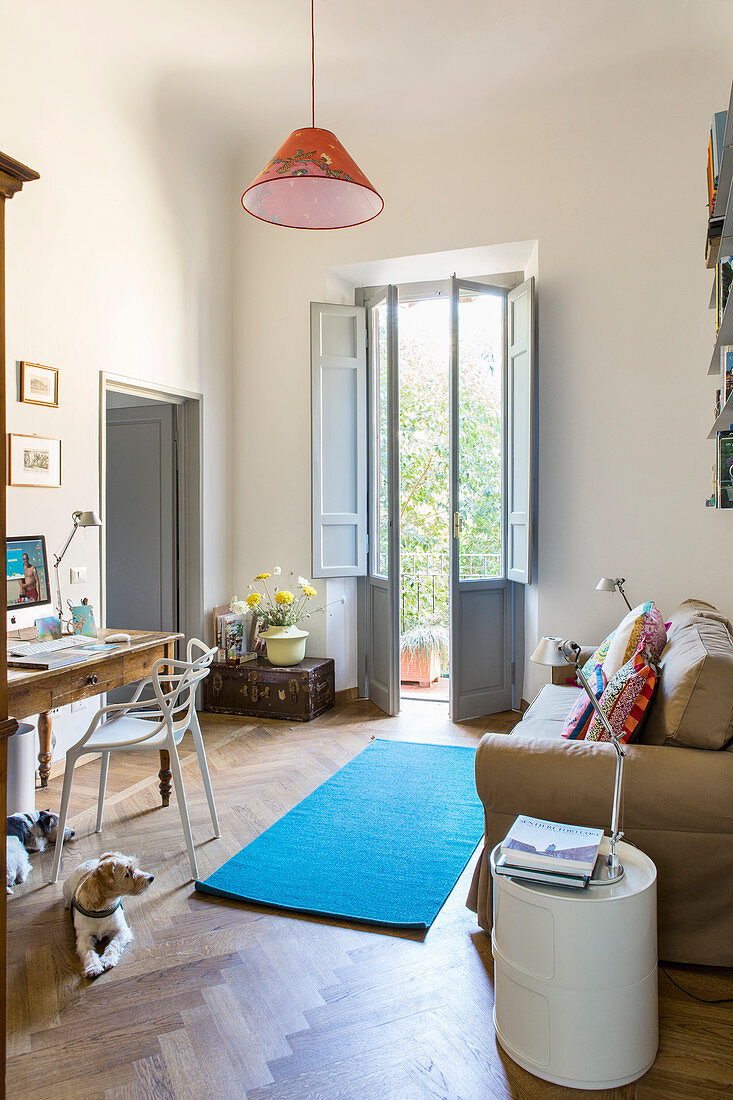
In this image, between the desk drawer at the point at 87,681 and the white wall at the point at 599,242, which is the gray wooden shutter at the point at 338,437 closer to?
the white wall at the point at 599,242

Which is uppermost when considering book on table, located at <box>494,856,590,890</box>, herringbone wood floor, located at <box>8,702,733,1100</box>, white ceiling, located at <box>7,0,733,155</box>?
white ceiling, located at <box>7,0,733,155</box>

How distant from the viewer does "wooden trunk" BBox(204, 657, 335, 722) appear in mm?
4738

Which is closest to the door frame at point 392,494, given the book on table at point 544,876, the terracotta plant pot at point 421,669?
the terracotta plant pot at point 421,669

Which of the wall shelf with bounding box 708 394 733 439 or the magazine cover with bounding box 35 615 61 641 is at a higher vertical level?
the wall shelf with bounding box 708 394 733 439

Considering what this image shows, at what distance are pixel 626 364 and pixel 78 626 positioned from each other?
3.31 m

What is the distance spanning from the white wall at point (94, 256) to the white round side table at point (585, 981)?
2737mm

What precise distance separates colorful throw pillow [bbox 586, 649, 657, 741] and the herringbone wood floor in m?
0.68

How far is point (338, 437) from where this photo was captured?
507 cm

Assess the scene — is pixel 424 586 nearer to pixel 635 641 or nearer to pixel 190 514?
pixel 190 514

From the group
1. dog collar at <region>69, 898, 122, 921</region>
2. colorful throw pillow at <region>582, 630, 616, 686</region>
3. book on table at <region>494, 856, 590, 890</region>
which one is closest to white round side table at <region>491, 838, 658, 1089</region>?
book on table at <region>494, 856, 590, 890</region>

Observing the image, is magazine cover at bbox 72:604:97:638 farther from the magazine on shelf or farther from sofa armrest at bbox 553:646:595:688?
sofa armrest at bbox 553:646:595:688

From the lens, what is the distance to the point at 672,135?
4164 millimetres

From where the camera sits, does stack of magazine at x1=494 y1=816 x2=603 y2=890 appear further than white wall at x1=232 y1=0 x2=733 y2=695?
No

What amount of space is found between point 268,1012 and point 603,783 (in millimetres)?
1083
